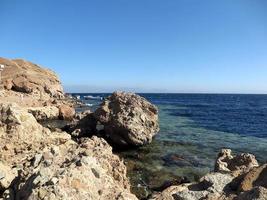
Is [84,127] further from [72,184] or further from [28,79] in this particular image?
[28,79]

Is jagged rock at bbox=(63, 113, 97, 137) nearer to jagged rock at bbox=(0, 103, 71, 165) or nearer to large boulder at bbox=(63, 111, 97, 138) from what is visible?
large boulder at bbox=(63, 111, 97, 138)

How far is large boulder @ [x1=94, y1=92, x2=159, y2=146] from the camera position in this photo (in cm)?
3161

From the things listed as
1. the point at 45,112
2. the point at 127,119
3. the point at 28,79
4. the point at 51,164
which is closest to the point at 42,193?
the point at 51,164

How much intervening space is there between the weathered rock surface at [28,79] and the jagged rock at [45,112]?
60.1 feet

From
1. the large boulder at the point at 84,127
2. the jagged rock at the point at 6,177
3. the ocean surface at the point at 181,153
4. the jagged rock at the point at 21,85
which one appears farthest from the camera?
the jagged rock at the point at 21,85

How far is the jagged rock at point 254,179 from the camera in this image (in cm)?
852

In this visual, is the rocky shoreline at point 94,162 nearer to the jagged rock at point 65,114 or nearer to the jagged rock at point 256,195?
the jagged rock at point 256,195

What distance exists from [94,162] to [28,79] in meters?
66.6

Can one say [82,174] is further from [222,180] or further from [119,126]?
[119,126]

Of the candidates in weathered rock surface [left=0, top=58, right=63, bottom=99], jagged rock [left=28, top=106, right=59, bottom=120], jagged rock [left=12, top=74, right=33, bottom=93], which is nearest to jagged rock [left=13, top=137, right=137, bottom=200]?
jagged rock [left=28, top=106, right=59, bottom=120]

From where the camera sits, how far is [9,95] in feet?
196

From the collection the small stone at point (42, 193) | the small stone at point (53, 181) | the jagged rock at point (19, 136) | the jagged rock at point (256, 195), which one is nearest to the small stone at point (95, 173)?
the small stone at point (53, 181)

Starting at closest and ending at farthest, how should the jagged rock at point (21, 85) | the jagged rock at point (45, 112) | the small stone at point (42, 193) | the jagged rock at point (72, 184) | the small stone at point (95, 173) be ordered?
1. the small stone at point (42, 193)
2. the jagged rock at point (72, 184)
3. the small stone at point (95, 173)
4. the jagged rock at point (45, 112)
5. the jagged rock at point (21, 85)

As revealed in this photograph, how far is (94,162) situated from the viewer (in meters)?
10.1
